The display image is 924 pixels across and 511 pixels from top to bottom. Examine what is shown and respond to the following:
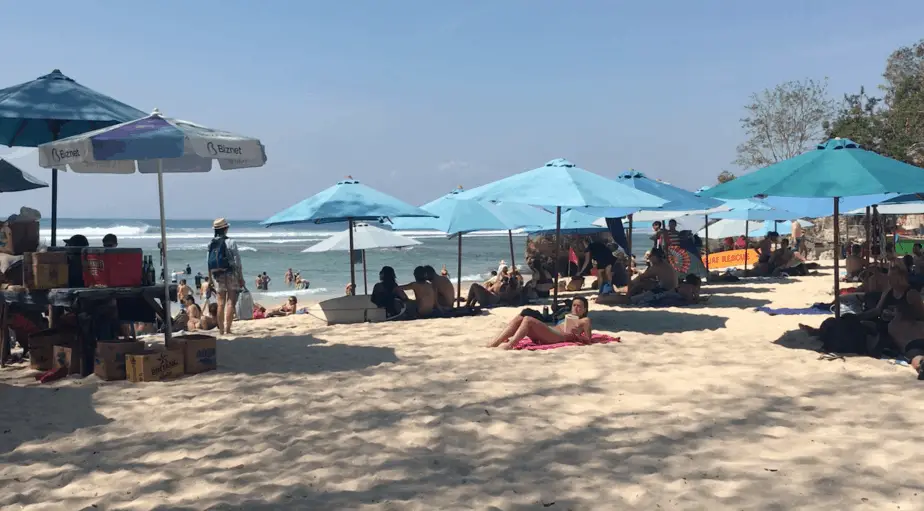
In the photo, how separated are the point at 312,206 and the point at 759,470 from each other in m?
7.06

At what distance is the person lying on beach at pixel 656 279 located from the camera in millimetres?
10430

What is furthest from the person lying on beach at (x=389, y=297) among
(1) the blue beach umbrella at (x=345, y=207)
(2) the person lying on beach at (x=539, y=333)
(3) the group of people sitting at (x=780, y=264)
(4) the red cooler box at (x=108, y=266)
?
(3) the group of people sitting at (x=780, y=264)

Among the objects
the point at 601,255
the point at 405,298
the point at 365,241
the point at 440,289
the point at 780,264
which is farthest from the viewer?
the point at 780,264

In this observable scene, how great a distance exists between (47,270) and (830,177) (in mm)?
6659

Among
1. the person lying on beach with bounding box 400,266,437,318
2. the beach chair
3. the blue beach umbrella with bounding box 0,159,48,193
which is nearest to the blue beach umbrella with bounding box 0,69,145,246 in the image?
the blue beach umbrella with bounding box 0,159,48,193

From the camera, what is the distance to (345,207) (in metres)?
9.09

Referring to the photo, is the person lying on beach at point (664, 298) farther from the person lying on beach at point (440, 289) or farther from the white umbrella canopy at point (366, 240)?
the white umbrella canopy at point (366, 240)

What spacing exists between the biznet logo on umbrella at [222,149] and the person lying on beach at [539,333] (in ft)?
10.0

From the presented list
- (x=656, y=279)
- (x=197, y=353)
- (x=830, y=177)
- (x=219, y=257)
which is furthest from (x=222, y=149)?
(x=656, y=279)

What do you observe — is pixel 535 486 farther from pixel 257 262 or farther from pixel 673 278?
pixel 257 262

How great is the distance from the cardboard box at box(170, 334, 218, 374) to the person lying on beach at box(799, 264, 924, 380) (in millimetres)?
5746

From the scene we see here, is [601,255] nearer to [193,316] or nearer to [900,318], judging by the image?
[900,318]

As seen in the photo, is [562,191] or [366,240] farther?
[366,240]

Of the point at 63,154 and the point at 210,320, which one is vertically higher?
the point at 63,154
